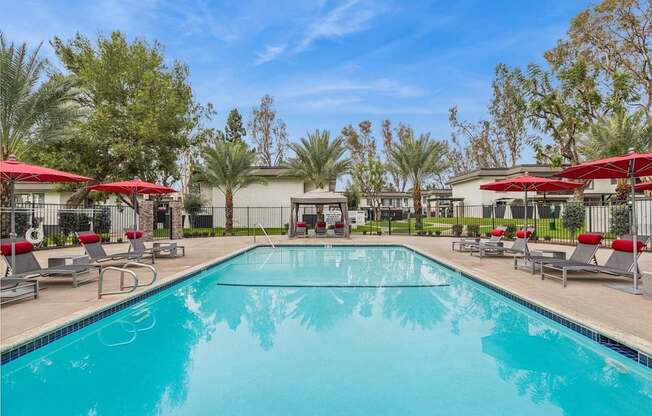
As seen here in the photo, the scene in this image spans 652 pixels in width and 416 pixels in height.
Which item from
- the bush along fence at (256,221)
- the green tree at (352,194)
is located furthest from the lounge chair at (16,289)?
the green tree at (352,194)

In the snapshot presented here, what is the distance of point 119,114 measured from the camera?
2128 cm

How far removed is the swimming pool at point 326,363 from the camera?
3686mm

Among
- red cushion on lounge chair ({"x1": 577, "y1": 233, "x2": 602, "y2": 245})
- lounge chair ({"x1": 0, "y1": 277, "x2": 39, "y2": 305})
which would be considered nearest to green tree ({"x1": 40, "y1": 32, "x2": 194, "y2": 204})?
lounge chair ({"x1": 0, "y1": 277, "x2": 39, "y2": 305})

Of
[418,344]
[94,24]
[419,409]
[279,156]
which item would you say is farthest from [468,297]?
[279,156]

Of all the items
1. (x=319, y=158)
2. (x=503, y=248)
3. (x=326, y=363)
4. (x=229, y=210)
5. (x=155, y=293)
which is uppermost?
(x=319, y=158)

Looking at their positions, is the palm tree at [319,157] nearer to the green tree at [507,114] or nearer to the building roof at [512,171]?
the building roof at [512,171]

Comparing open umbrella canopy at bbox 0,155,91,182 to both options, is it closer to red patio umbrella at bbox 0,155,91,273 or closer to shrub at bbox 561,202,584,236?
red patio umbrella at bbox 0,155,91,273

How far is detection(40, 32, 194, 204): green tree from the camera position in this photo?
67.2 feet

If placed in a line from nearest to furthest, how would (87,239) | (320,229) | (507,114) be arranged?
1. (87,239)
2. (320,229)
3. (507,114)

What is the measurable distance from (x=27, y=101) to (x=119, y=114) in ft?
21.7

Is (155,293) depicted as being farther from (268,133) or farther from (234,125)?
(234,125)

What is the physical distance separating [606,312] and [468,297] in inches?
101

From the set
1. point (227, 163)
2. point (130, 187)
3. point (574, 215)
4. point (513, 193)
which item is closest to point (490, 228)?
point (574, 215)

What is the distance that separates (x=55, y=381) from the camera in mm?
4160
